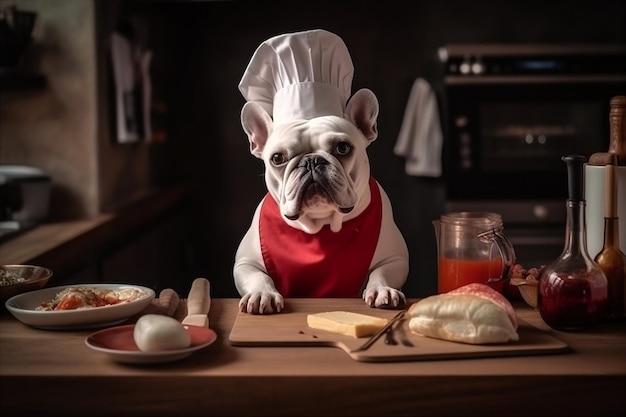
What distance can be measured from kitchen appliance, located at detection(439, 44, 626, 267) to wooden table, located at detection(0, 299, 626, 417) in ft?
7.73

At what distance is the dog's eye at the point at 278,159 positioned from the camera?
146 cm

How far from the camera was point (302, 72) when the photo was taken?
4.98 feet

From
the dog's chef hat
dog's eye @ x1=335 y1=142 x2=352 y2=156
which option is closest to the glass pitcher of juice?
dog's eye @ x1=335 y1=142 x2=352 y2=156

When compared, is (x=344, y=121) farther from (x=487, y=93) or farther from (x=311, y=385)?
(x=487, y=93)

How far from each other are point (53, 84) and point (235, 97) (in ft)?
4.52

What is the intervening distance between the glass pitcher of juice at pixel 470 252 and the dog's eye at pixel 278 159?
0.99 feet

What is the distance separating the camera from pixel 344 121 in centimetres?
149

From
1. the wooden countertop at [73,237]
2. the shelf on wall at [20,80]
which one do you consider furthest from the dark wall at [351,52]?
the shelf on wall at [20,80]

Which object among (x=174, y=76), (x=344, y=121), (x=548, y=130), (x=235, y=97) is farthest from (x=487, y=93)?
(x=344, y=121)

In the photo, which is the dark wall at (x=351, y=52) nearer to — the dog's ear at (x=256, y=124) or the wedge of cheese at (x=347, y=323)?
the dog's ear at (x=256, y=124)

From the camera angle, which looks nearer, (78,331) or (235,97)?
(78,331)

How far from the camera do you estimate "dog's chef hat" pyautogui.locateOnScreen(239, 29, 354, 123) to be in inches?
59.3

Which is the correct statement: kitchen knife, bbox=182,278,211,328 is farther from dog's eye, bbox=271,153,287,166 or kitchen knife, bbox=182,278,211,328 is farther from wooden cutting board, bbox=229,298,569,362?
dog's eye, bbox=271,153,287,166

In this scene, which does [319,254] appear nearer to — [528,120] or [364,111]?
[364,111]
